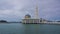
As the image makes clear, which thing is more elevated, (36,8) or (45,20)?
(36,8)

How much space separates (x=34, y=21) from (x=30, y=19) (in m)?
5.07

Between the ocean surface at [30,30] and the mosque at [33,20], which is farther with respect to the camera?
the mosque at [33,20]

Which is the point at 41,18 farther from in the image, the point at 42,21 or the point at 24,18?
the point at 24,18

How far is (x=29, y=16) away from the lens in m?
153

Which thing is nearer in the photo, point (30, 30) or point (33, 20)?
point (30, 30)

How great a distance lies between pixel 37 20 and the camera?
140500mm

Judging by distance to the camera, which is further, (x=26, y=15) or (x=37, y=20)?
(x=26, y=15)

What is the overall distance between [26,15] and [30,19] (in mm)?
8985

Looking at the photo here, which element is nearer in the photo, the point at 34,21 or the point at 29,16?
the point at 34,21

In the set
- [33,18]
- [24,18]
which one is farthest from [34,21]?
[24,18]

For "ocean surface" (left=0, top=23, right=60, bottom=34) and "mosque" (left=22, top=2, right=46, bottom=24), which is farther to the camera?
"mosque" (left=22, top=2, right=46, bottom=24)

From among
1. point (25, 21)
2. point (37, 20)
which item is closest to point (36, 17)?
point (37, 20)

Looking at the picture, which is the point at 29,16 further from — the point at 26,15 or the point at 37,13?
the point at 37,13

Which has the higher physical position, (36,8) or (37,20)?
(36,8)
